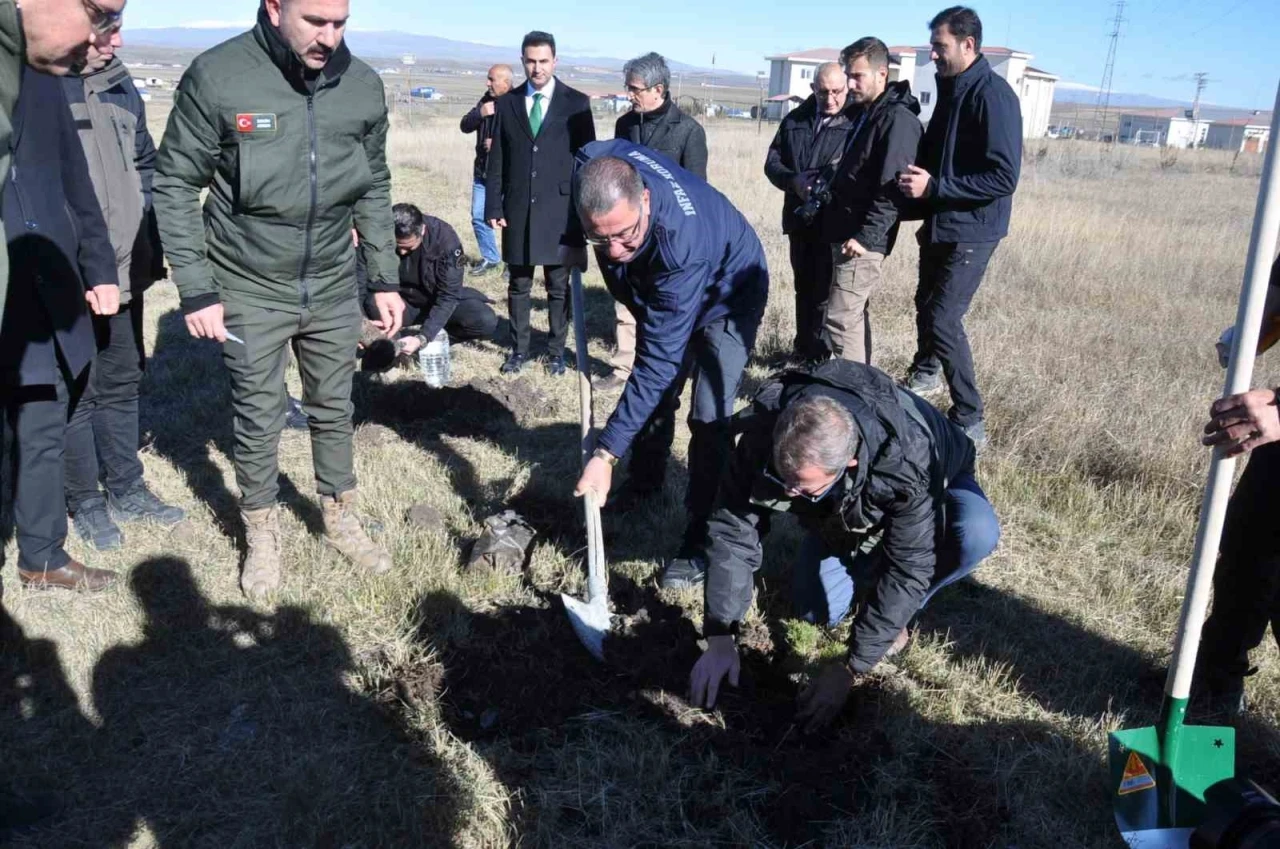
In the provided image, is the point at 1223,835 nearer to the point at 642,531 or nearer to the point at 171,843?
the point at 642,531

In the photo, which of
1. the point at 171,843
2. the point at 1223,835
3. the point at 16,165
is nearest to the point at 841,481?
the point at 1223,835

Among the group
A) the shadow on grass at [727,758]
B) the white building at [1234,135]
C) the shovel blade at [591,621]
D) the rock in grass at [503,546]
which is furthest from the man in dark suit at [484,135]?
the white building at [1234,135]

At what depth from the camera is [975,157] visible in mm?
5113

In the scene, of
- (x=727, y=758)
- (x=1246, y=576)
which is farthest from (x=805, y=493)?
(x=1246, y=576)

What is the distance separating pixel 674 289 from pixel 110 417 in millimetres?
2857

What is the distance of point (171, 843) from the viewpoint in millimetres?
2670

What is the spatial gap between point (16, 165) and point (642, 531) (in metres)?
2.96

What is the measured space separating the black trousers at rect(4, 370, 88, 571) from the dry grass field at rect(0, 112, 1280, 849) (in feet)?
Result: 0.67

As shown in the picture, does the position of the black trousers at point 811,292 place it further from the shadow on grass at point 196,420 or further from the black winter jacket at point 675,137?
the shadow on grass at point 196,420

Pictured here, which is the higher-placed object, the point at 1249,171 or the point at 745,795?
the point at 1249,171

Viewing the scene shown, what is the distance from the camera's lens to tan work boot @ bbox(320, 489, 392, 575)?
3994mm

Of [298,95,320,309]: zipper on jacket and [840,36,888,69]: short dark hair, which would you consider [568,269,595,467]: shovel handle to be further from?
[840,36,888,69]: short dark hair

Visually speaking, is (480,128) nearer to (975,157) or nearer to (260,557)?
(975,157)

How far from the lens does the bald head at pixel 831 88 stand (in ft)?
19.1
